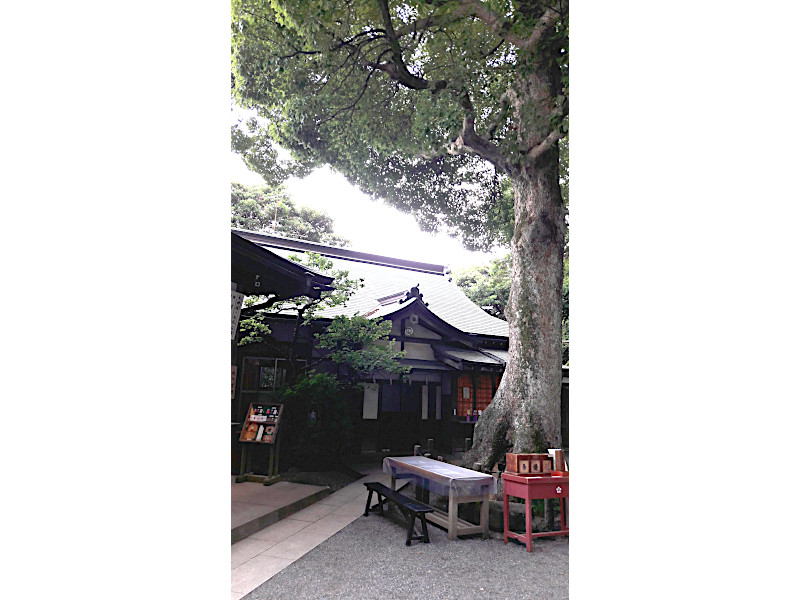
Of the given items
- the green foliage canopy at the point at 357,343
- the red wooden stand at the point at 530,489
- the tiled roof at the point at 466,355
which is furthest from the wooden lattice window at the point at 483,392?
the red wooden stand at the point at 530,489

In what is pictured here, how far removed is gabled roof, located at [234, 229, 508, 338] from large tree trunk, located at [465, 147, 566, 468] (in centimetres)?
447

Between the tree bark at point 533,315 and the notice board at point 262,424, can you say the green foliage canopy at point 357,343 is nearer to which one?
the notice board at point 262,424

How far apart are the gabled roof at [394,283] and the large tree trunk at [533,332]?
14.7ft

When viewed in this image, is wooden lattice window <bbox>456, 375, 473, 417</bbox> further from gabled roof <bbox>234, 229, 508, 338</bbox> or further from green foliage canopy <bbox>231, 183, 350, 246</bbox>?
green foliage canopy <bbox>231, 183, 350, 246</bbox>

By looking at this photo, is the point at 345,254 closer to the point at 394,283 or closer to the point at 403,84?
the point at 394,283

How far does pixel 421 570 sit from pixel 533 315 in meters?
2.70

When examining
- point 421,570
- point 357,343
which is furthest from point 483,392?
point 421,570

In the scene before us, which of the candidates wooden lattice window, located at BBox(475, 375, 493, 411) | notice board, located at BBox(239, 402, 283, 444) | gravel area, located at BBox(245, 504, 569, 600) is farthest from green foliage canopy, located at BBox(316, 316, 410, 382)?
gravel area, located at BBox(245, 504, 569, 600)

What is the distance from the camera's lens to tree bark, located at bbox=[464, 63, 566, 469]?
496cm
